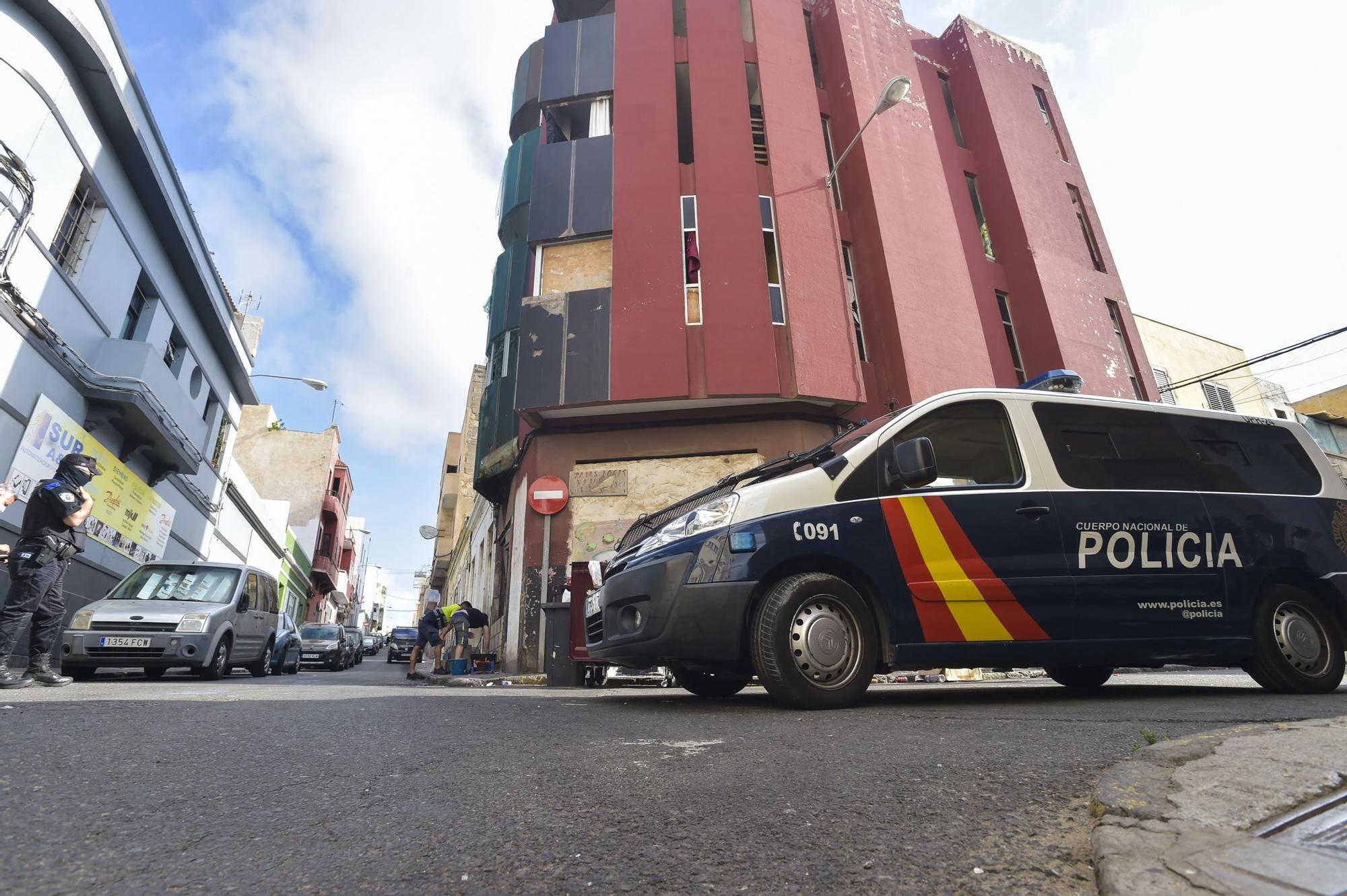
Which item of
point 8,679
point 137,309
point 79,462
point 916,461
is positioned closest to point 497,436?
point 137,309

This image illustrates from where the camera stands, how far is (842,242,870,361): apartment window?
15.1 meters

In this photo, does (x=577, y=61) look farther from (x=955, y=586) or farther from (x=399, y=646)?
(x=399, y=646)

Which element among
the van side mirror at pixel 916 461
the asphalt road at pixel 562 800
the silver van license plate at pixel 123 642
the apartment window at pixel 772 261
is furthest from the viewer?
the apartment window at pixel 772 261

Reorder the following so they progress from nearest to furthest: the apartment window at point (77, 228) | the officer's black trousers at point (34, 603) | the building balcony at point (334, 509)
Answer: the officer's black trousers at point (34, 603) < the apartment window at point (77, 228) < the building balcony at point (334, 509)

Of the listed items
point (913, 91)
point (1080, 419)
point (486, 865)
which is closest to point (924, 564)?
point (1080, 419)

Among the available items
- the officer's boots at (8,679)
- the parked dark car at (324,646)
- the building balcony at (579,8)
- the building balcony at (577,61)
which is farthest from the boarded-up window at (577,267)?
the parked dark car at (324,646)

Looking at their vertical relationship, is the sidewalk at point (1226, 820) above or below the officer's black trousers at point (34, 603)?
below

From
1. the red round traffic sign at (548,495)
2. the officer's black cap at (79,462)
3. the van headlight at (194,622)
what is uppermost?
the red round traffic sign at (548,495)

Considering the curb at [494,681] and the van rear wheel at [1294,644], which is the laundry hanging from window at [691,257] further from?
the van rear wheel at [1294,644]

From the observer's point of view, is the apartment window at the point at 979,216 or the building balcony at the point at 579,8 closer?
the building balcony at the point at 579,8

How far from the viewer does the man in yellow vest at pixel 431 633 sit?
13.2m

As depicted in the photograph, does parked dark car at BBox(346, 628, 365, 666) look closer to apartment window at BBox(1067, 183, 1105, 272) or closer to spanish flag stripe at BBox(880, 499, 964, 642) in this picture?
spanish flag stripe at BBox(880, 499, 964, 642)

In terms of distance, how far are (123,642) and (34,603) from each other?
2.22 metres

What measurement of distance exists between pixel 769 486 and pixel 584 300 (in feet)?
32.0
